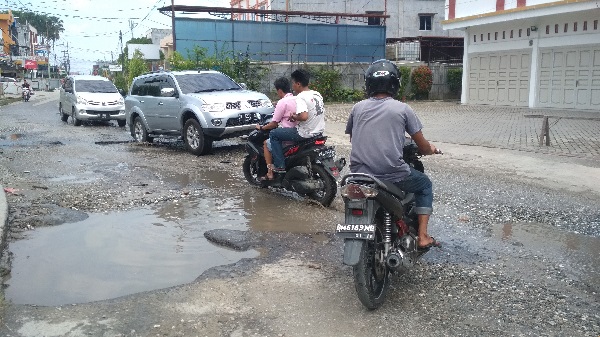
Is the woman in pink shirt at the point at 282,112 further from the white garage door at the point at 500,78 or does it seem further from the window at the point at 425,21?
the window at the point at 425,21

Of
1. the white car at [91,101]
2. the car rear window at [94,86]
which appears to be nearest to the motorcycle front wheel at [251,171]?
the white car at [91,101]

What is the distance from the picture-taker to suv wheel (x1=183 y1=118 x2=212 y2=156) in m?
11.5

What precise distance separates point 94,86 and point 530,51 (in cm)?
1753

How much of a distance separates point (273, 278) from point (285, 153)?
9.94ft

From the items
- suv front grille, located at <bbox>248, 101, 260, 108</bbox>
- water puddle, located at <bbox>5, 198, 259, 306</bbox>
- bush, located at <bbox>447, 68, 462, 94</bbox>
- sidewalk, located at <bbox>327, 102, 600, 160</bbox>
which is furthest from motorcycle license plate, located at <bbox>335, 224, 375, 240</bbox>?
bush, located at <bbox>447, 68, 462, 94</bbox>

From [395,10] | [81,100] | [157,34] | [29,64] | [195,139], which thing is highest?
[157,34]

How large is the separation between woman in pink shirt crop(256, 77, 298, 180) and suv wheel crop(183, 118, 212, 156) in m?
3.95

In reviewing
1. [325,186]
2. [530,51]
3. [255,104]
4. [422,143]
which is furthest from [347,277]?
[530,51]

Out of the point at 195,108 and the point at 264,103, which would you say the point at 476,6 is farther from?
the point at 195,108

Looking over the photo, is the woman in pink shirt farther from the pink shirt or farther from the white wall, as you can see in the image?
the white wall

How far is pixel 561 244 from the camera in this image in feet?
18.5

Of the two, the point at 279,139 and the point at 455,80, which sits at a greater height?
the point at 455,80

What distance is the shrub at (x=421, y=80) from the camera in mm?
30094

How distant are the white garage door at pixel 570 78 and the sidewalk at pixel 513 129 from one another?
0.73 m
